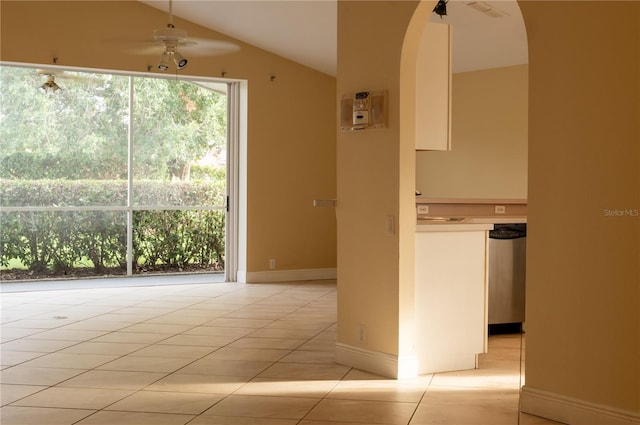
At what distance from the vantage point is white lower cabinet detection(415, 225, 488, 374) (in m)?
4.39

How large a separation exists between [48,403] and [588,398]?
250cm

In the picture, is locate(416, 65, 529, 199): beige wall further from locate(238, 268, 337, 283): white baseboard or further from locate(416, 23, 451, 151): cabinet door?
locate(416, 23, 451, 151): cabinet door

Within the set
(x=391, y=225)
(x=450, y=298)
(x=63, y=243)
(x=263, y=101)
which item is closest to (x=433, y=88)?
(x=391, y=225)

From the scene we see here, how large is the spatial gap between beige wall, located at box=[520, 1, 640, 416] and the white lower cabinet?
92cm

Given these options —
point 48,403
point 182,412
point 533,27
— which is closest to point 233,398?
point 182,412

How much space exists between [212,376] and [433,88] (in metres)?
2.16

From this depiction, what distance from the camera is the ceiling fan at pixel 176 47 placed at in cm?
640

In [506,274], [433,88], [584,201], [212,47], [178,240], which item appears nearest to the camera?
[584,201]

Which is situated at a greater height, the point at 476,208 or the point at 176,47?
the point at 176,47

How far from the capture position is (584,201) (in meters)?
3.29

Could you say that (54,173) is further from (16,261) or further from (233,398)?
(233,398)

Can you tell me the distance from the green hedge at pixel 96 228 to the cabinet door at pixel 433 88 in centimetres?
500

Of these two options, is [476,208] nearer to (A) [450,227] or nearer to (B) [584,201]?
(A) [450,227]

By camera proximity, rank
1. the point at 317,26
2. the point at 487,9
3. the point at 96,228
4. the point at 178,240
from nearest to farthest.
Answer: the point at 487,9 → the point at 317,26 → the point at 96,228 → the point at 178,240
